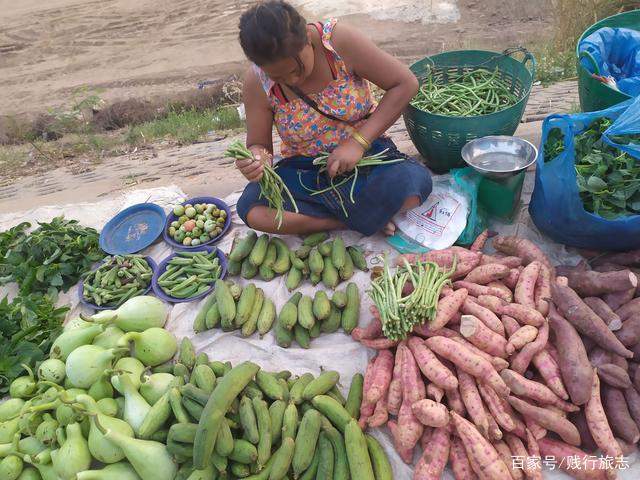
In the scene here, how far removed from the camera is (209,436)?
2184mm

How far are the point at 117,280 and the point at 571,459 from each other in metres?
3.21

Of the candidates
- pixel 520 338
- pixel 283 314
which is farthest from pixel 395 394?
pixel 283 314

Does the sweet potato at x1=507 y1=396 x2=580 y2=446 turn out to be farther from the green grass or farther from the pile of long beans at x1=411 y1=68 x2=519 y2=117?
the green grass

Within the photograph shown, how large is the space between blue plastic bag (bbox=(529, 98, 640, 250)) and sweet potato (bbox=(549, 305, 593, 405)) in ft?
2.62

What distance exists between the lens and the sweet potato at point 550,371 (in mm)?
2338

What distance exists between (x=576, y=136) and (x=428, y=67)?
4.90 feet

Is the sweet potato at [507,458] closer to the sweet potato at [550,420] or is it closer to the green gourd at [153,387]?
the sweet potato at [550,420]

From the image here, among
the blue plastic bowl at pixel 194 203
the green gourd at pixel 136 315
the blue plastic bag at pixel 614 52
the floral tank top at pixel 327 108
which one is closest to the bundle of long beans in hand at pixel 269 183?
the floral tank top at pixel 327 108

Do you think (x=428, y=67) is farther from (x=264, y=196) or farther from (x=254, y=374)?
(x=254, y=374)

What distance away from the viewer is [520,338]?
8.18 ft

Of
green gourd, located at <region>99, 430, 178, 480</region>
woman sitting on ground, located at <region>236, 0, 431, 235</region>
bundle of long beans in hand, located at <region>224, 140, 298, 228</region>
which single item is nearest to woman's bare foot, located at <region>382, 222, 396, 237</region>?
woman sitting on ground, located at <region>236, 0, 431, 235</region>

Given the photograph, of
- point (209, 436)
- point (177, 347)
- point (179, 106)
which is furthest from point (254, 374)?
point (179, 106)

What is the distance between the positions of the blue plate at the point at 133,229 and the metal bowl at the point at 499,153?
8.95 ft

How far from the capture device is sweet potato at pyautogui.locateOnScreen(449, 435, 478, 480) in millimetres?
2232
